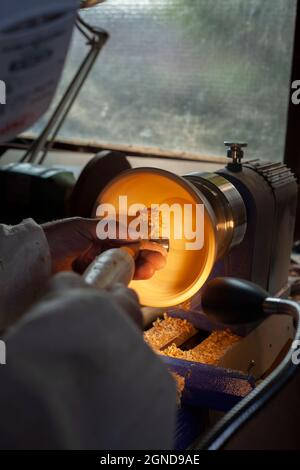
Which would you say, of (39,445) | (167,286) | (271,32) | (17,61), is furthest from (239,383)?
(271,32)

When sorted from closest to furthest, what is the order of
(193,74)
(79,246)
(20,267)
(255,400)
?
(255,400), (20,267), (79,246), (193,74)

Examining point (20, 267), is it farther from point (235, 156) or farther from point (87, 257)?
point (235, 156)

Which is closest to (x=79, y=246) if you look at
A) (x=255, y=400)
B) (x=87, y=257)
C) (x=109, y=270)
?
(x=87, y=257)

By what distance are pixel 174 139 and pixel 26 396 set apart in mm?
2427

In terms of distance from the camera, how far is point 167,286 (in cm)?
112

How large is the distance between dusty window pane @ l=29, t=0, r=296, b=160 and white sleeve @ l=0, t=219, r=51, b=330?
1766mm

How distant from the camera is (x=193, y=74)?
260cm

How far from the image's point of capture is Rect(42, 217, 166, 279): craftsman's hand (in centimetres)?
102

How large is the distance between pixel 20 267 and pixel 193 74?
191 centimetres

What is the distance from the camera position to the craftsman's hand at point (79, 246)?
3.34 feet

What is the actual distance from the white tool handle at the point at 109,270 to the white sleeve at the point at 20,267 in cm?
23

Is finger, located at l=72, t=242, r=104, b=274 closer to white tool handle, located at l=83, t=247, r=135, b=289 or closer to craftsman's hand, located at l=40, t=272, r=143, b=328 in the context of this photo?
white tool handle, located at l=83, t=247, r=135, b=289

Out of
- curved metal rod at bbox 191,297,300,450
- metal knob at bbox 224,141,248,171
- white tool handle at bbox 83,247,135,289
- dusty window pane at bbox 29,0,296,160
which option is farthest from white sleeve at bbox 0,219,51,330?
dusty window pane at bbox 29,0,296,160

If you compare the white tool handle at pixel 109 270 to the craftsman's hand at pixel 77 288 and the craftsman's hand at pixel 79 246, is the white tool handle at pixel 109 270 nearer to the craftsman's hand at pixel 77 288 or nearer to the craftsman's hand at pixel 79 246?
the craftsman's hand at pixel 77 288
